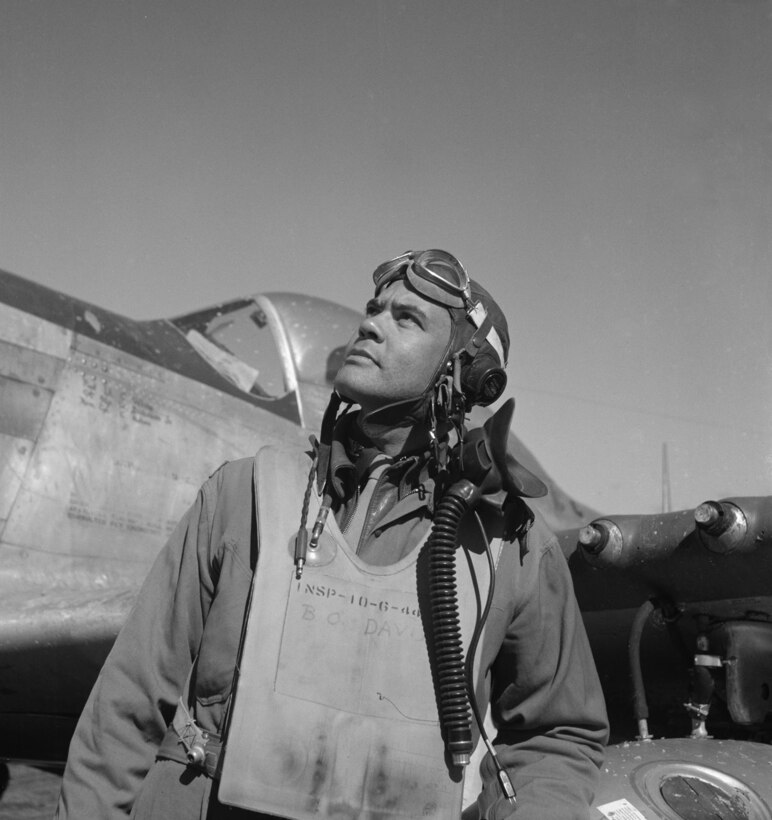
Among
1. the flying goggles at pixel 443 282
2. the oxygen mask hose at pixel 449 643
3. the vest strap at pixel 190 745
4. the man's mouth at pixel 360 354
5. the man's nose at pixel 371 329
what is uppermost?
the flying goggles at pixel 443 282

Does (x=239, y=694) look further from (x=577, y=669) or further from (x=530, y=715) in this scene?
(x=577, y=669)

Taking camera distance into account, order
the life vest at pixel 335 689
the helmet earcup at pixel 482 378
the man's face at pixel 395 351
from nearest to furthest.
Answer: the life vest at pixel 335 689
the man's face at pixel 395 351
the helmet earcup at pixel 482 378

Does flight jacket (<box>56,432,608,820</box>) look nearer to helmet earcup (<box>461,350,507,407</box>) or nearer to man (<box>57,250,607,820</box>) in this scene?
man (<box>57,250,607,820</box>)

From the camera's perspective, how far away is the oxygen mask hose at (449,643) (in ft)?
4.91

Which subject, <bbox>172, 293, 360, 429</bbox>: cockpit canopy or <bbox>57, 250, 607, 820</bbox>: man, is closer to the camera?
<bbox>57, 250, 607, 820</bbox>: man

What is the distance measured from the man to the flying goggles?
2.5 inches

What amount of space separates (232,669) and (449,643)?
1.36 ft

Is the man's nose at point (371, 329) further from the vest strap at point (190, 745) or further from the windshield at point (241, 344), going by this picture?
the windshield at point (241, 344)

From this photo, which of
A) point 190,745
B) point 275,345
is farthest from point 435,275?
point 275,345

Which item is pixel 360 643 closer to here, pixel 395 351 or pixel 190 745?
pixel 190 745

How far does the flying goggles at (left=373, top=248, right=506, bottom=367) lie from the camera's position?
190cm

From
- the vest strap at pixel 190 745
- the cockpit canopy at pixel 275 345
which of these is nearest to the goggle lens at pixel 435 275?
the vest strap at pixel 190 745

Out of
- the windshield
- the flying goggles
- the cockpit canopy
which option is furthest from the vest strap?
the windshield

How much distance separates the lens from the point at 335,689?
1.51 metres
